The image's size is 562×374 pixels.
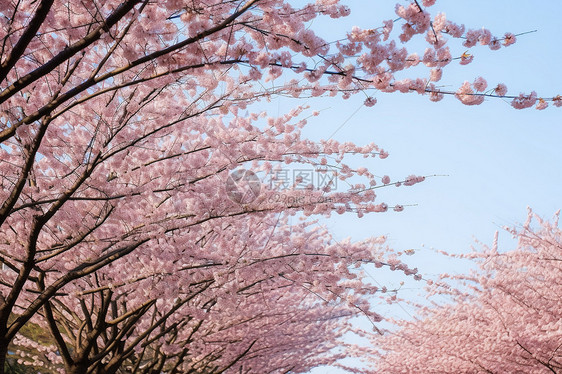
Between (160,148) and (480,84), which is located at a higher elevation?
(160,148)

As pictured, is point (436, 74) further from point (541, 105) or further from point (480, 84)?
point (541, 105)

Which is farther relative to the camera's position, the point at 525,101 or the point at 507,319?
the point at 507,319

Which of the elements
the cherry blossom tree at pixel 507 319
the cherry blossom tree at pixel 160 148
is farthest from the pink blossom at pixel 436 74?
the cherry blossom tree at pixel 507 319

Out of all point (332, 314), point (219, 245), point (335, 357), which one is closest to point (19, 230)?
point (219, 245)

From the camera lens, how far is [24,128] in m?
4.03

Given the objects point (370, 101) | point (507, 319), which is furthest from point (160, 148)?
point (507, 319)

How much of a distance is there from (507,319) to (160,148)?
8.57m

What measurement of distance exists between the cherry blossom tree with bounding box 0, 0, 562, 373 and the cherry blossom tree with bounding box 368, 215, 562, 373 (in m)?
4.20

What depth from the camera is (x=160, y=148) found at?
7.35 metres

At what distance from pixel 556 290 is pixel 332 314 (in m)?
6.04

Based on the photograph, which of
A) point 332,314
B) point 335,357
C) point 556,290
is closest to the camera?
point 556,290

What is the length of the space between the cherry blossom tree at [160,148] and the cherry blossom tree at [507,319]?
420cm

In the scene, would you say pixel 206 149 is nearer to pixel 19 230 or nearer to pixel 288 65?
pixel 19 230

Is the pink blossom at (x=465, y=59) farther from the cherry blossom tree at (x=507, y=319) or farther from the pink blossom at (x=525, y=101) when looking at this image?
the cherry blossom tree at (x=507, y=319)
